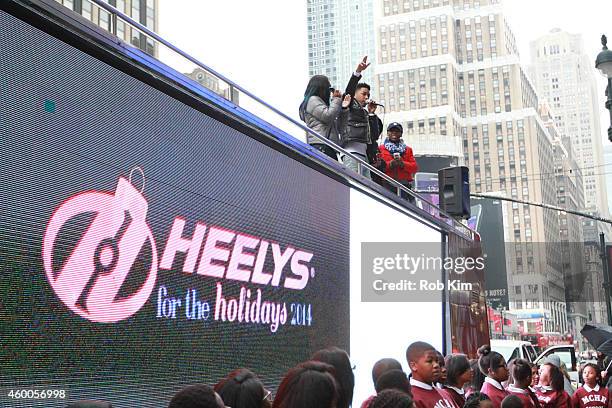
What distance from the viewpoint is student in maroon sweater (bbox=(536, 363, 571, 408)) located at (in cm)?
721

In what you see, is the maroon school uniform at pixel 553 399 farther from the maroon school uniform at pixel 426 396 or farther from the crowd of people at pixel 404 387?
the maroon school uniform at pixel 426 396

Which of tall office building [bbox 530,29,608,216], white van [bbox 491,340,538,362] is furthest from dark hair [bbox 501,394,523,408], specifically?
tall office building [bbox 530,29,608,216]

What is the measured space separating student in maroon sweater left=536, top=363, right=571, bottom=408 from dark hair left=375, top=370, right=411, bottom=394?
3.53 metres

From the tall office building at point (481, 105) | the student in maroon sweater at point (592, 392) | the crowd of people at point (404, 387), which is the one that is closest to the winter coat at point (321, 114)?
the crowd of people at point (404, 387)

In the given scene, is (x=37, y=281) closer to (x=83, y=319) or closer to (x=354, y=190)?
(x=83, y=319)

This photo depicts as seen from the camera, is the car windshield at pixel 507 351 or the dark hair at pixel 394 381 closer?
the dark hair at pixel 394 381

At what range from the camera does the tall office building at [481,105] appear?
111m

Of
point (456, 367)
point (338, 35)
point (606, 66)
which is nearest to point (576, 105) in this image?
point (338, 35)

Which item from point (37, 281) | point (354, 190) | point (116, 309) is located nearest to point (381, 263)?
point (354, 190)

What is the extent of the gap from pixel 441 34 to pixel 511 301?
41032 mm

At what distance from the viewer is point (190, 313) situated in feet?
14.0

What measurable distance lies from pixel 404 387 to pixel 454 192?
233 inches

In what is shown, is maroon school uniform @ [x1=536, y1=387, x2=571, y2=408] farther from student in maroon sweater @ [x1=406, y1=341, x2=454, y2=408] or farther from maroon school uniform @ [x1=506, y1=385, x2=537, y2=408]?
student in maroon sweater @ [x1=406, y1=341, x2=454, y2=408]

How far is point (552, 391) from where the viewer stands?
7.21 metres
